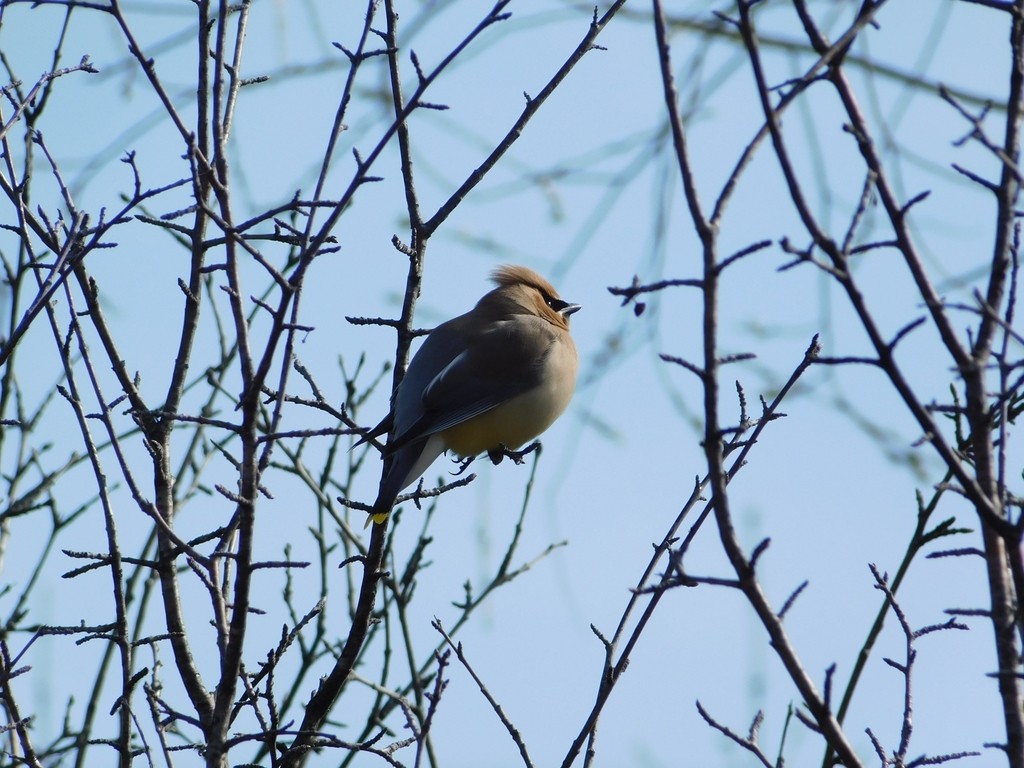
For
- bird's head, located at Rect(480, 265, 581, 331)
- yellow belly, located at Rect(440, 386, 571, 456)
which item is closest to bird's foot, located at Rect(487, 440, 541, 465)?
yellow belly, located at Rect(440, 386, 571, 456)

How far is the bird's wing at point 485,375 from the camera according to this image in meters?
4.96

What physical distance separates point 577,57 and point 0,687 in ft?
6.58

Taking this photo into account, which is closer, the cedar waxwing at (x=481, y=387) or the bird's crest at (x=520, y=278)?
the cedar waxwing at (x=481, y=387)

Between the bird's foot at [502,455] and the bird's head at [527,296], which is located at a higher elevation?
the bird's head at [527,296]

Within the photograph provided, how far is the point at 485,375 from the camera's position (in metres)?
5.43

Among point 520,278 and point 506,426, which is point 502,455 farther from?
point 520,278

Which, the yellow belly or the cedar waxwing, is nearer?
the cedar waxwing

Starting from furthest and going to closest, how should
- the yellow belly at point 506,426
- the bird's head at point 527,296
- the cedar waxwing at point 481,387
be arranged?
the bird's head at point 527,296
the yellow belly at point 506,426
the cedar waxwing at point 481,387

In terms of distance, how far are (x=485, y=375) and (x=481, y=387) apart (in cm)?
9

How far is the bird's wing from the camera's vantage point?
16.3 feet

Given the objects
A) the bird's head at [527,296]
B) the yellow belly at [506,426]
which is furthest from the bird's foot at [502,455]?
the bird's head at [527,296]

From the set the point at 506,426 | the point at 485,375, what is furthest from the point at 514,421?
the point at 485,375

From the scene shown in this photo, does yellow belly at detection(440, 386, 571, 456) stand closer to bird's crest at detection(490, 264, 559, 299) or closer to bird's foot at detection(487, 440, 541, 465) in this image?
bird's foot at detection(487, 440, 541, 465)

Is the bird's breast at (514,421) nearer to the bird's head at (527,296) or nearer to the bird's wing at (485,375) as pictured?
the bird's wing at (485,375)
